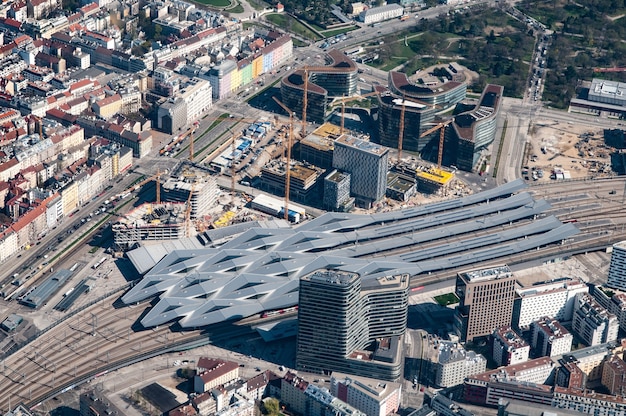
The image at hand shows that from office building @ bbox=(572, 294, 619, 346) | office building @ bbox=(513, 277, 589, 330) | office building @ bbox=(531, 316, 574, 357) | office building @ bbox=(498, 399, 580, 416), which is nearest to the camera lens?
office building @ bbox=(498, 399, 580, 416)

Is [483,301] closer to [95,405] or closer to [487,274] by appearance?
[487,274]

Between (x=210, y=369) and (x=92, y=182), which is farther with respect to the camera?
(x=92, y=182)

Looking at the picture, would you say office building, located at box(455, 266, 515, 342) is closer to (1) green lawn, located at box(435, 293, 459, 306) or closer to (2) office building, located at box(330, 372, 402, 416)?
(1) green lawn, located at box(435, 293, 459, 306)

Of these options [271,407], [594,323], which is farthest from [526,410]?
[271,407]

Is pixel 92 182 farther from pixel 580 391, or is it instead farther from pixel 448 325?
pixel 580 391

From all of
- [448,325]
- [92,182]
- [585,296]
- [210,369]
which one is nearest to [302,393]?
[210,369]

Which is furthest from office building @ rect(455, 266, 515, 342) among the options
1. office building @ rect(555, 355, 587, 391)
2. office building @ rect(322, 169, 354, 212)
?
office building @ rect(322, 169, 354, 212)

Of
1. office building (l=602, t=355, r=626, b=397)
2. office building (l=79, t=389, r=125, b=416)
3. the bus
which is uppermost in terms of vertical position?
office building (l=79, t=389, r=125, b=416)
